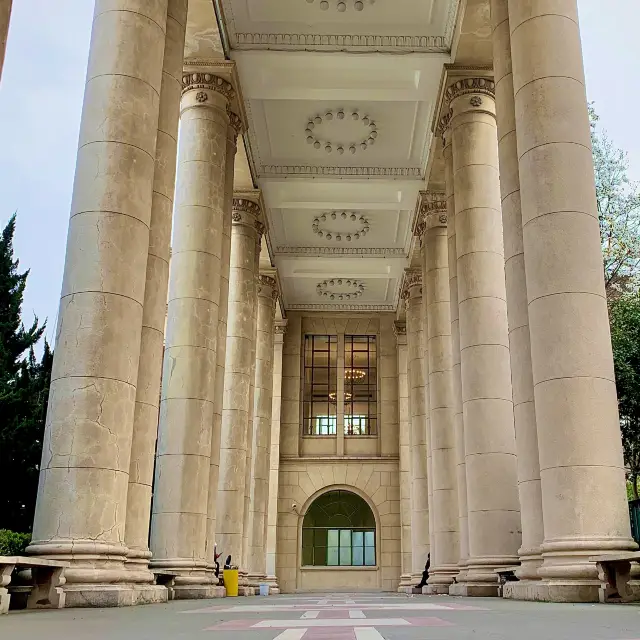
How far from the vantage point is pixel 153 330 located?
1230 centimetres

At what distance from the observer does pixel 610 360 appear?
10.7m

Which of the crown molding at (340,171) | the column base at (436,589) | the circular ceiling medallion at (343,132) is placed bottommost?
the column base at (436,589)

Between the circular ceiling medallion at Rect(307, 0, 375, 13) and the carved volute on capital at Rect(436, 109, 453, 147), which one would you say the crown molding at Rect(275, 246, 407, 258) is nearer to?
the carved volute on capital at Rect(436, 109, 453, 147)

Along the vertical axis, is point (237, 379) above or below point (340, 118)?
below

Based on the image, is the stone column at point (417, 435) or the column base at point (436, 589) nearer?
the column base at point (436, 589)

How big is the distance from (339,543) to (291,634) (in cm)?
3413

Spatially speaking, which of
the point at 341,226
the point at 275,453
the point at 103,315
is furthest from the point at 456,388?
the point at 275,453

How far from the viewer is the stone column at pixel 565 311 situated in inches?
391

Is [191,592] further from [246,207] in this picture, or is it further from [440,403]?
[246,207]

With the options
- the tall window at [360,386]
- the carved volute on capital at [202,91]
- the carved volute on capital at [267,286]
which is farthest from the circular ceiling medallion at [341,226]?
the carved volute on capital at [202,91]

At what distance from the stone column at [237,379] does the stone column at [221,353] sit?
356 cm

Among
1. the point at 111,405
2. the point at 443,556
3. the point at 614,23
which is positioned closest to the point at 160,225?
the point at 111,405

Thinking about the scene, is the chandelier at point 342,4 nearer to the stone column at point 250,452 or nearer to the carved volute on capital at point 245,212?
the carved volute on capital at point 245,212

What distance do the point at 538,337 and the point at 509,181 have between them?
347 cm
